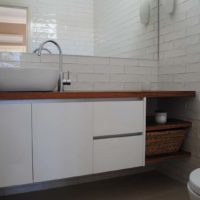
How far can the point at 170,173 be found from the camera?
2.21 meters

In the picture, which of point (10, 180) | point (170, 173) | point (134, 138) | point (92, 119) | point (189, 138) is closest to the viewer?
point (10, 180)

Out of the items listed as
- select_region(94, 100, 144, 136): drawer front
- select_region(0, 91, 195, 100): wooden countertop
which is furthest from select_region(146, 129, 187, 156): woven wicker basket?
select_region(0, 91, 195, 100): wooden countertop

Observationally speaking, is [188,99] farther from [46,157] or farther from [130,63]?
[46,157]

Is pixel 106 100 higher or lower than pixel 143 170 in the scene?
higher

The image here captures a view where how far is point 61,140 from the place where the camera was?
1447mm

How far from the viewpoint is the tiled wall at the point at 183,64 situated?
75.0 inches

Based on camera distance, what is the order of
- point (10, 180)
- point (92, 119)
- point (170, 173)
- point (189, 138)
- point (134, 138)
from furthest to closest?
point (170, 173)
point (189, 138)
point (134, 138)
point (92, 119)
point (10, 180)

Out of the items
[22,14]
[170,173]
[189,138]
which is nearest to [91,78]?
[22,14]

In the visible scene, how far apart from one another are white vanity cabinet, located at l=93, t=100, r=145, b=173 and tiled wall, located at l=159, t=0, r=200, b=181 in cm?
52

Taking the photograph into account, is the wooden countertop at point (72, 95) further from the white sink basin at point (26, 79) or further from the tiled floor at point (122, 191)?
the tiled floor at point (122, 191)

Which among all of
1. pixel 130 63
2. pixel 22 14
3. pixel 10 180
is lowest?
pixel 10 180

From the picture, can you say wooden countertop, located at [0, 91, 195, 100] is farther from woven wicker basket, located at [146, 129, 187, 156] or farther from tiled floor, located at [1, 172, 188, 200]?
tiled floor, located at [1, 172, 188, 200]

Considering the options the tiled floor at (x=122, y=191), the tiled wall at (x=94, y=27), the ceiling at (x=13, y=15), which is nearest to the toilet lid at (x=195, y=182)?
the tiled floor at (x=122, y=191)

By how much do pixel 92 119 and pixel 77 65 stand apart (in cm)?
65
